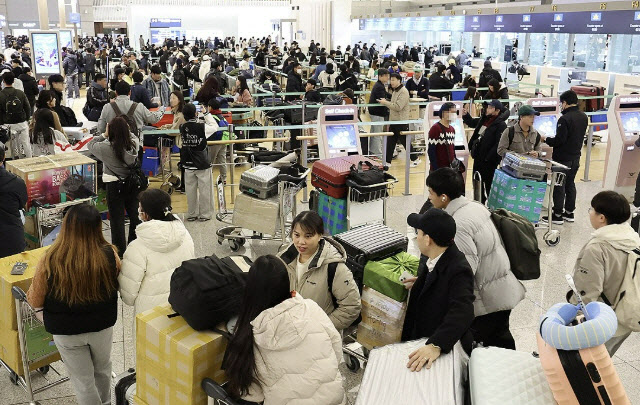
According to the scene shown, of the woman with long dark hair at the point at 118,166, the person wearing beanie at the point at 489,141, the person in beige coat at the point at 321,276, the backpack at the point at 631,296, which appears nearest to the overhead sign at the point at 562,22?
the person wearing beanie at the point at 489,141

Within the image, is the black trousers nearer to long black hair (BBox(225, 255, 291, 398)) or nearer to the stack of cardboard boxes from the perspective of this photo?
long black hair (BBox(225, 255, 291, 398))

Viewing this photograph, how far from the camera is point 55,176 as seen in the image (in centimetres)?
540

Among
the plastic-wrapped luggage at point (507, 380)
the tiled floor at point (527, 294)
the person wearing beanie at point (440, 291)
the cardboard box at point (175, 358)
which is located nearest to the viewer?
the plastic-wrapped luggage at point (507, 380)

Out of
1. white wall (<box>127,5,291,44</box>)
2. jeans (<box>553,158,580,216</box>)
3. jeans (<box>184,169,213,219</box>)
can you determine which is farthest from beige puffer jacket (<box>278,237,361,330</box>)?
white wall (<box>127,5,291,44</box>)

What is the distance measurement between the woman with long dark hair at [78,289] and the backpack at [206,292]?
2.03ft

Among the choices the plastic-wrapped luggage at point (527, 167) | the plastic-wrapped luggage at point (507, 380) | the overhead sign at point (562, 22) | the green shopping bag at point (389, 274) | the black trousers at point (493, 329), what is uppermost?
the overhead sign at point (562, 22)

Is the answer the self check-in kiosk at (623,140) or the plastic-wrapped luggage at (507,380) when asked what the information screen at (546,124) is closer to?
the self check-in kiosk at (623,140)

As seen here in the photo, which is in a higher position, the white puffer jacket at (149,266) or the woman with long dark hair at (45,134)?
the woman with long dark hair at (45,134)

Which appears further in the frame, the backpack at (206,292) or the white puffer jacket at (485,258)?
Result: the white puffer jacket at (485,258)

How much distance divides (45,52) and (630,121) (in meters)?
13.1

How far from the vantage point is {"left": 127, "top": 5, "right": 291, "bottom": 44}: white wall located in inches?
1519

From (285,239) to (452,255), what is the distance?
10.6 ft

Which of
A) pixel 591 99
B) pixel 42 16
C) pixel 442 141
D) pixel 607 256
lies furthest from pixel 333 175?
pixel 42 16

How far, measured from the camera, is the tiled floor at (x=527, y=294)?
13.6ft
